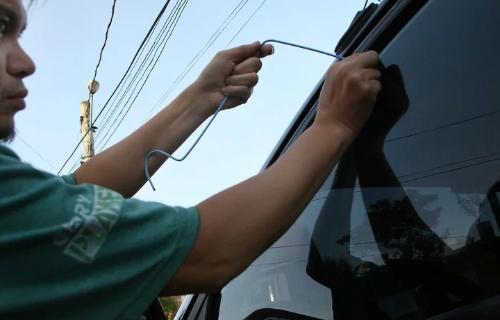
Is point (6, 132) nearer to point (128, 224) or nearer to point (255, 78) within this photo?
point (128, 224)

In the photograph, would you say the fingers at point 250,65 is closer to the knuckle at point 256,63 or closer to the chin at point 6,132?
the knuckle at point 256,63

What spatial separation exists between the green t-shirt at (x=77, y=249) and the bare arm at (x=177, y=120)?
66 cm

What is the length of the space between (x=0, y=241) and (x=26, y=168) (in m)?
0.12

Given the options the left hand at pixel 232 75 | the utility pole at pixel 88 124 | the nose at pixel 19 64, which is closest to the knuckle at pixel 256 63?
the left hand at pixel 232 75

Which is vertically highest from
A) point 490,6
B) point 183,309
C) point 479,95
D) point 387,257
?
point 490,6

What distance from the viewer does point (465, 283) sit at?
96 centimetres

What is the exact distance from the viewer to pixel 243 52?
1.48 metres

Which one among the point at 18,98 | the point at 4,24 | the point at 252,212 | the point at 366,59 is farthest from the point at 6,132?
the point at 366,59

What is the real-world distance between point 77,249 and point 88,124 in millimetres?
12323

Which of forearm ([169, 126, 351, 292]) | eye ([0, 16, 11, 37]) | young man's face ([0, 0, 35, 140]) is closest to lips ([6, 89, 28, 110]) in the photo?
young man's face ([0, 0, 35, 140])

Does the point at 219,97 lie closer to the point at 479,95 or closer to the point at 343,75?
the point at 343,75

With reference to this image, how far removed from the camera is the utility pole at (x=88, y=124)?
11617mm

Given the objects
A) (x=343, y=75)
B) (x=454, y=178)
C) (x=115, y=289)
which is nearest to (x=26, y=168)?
(x=115, y=289)

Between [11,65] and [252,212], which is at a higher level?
[11,65]
